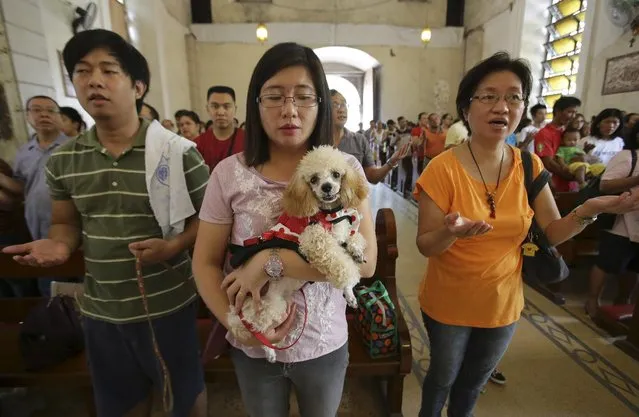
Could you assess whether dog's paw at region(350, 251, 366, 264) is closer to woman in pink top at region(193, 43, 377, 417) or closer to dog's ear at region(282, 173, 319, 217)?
woman in pink top at region(193, 43, 377, 417)

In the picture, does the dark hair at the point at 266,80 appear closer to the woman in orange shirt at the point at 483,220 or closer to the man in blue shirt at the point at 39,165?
the woman in orange shirt at the point at 483,220

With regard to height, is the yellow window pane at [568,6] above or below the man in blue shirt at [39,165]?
above

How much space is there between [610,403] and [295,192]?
2727 mm

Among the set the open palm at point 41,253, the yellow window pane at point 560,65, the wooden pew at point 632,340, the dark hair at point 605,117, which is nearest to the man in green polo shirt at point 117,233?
the open palm at point 41,253

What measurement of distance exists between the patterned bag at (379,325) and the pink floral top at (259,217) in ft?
2.89

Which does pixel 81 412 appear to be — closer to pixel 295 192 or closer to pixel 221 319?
pixel 221 319

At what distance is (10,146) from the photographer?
13.0 ft

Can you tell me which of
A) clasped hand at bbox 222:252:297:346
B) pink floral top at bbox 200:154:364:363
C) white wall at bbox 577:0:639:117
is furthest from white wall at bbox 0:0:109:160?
white wall at bbox 577:0:639:117

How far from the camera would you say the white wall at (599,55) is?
671 cm

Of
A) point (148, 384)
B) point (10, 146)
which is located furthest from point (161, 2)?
point (148, 384)

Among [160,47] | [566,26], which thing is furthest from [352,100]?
[160,47]

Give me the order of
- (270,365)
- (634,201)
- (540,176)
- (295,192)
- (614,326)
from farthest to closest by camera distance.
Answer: (614,326), (540,176), (634,201), (270,365), (295,192)

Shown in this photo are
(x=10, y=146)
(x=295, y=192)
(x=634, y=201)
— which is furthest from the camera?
(x=10, y=146)

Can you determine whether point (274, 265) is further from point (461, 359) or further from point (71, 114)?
point (71, 114)
